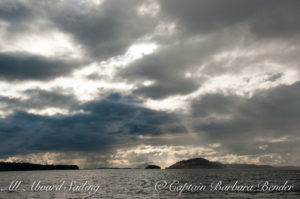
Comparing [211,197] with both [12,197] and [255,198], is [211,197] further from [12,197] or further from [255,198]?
[12,197]

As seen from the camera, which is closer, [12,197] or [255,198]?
[255,198]

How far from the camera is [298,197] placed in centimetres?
6744

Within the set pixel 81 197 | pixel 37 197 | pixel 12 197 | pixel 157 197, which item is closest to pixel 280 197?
pixel 157 197

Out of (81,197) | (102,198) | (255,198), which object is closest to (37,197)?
(81,197)

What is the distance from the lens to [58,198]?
68.3m

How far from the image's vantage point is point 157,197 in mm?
69688

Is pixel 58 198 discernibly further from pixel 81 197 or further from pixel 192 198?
pixel 192 198

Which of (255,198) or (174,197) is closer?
(255,198)

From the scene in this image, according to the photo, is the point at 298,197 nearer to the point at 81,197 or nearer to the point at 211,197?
the point at 211,197

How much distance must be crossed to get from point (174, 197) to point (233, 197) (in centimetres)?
1635

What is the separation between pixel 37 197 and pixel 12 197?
23.2ft

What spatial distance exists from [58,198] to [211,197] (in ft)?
142

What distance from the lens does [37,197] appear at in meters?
70.9

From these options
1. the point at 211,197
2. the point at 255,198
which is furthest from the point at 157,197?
the point at 255,198
